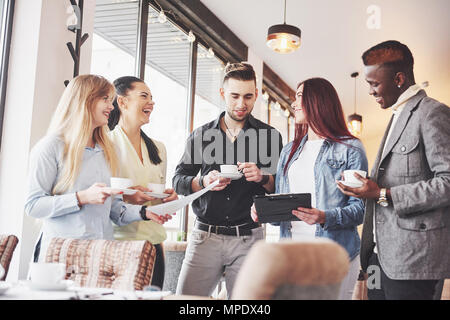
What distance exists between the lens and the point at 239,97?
8.01ft

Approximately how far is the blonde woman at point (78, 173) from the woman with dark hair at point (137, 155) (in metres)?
0.19

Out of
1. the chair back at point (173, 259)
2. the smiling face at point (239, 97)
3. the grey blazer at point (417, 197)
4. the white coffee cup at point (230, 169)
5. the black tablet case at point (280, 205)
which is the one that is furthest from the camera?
the chair back at point (173, 259)

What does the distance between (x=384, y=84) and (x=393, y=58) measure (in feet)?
0.36

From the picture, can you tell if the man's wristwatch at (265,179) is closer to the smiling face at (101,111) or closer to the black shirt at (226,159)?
the black shirt at (226,159)

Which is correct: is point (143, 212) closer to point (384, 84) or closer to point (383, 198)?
point (383, 198)

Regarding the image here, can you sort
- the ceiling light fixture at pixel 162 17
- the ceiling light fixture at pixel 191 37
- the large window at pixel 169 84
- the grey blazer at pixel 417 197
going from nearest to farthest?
the grey blazer at pixel 417 197
the ceiling light fixture at pixel 162 17
the large window at pixel 169 84
the ceiling light fixture at pixel 191 37

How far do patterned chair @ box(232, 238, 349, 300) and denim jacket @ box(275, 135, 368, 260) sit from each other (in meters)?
1.06

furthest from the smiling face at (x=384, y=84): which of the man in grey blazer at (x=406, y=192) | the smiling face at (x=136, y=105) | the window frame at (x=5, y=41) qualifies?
the window frame at (x=5, y=41)

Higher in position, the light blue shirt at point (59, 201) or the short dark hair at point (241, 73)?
the short dark hair at point (241, 73)

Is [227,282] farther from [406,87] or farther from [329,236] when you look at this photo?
[406,87]

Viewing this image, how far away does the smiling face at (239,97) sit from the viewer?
7.98 ft

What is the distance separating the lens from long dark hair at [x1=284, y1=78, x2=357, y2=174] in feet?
6.64
